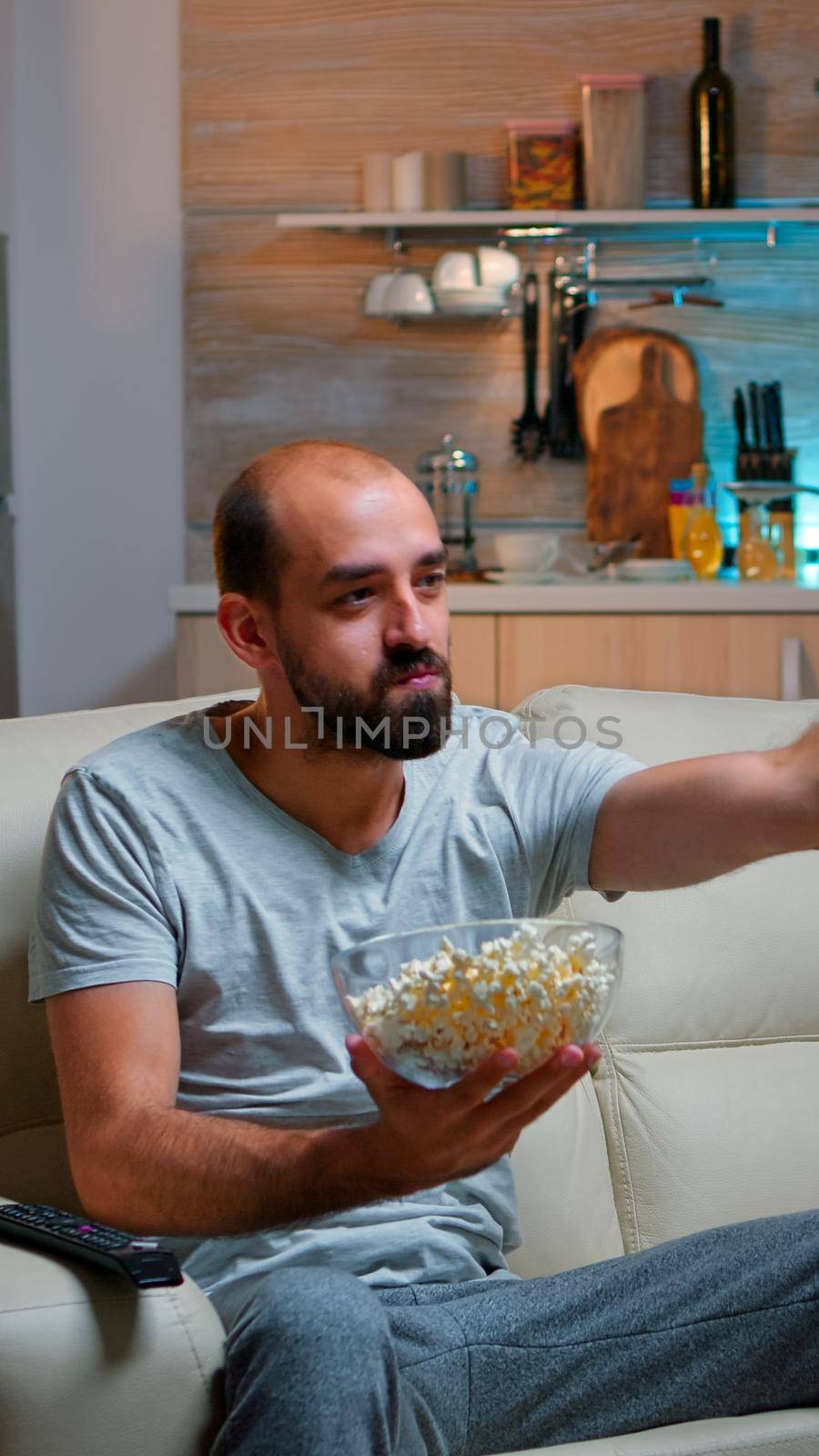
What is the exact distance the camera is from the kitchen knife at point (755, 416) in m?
4.07

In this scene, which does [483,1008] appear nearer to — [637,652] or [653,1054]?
[653,1054]

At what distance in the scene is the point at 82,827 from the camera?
139 centimetres

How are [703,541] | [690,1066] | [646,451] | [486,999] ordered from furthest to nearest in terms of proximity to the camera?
[646,451]
[703,541]
[690,1066]
[486,999]

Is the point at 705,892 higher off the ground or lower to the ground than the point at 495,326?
lower

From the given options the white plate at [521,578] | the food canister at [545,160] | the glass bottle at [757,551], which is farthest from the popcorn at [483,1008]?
the food canister at [545,160]

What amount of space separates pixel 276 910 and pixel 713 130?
10.6 ft

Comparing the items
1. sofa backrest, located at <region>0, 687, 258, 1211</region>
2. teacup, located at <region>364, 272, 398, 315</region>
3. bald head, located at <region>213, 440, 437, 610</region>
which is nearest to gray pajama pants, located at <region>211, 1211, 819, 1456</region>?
sofa backrest, located at <region>0, 687, 258, 1211</region>

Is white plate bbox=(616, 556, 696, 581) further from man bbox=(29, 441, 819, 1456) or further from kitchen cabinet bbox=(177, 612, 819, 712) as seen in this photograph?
man bbox=(29, 441, 819, 1456)

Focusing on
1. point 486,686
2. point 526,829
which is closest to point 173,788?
point 526,829

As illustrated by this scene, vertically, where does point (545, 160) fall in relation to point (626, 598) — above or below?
above

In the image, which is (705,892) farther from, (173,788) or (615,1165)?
(173,788)

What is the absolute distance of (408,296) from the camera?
399 centimetres

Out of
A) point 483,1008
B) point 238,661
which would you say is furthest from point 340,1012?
point 238,661

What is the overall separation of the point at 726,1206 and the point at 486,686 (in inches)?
79.8
